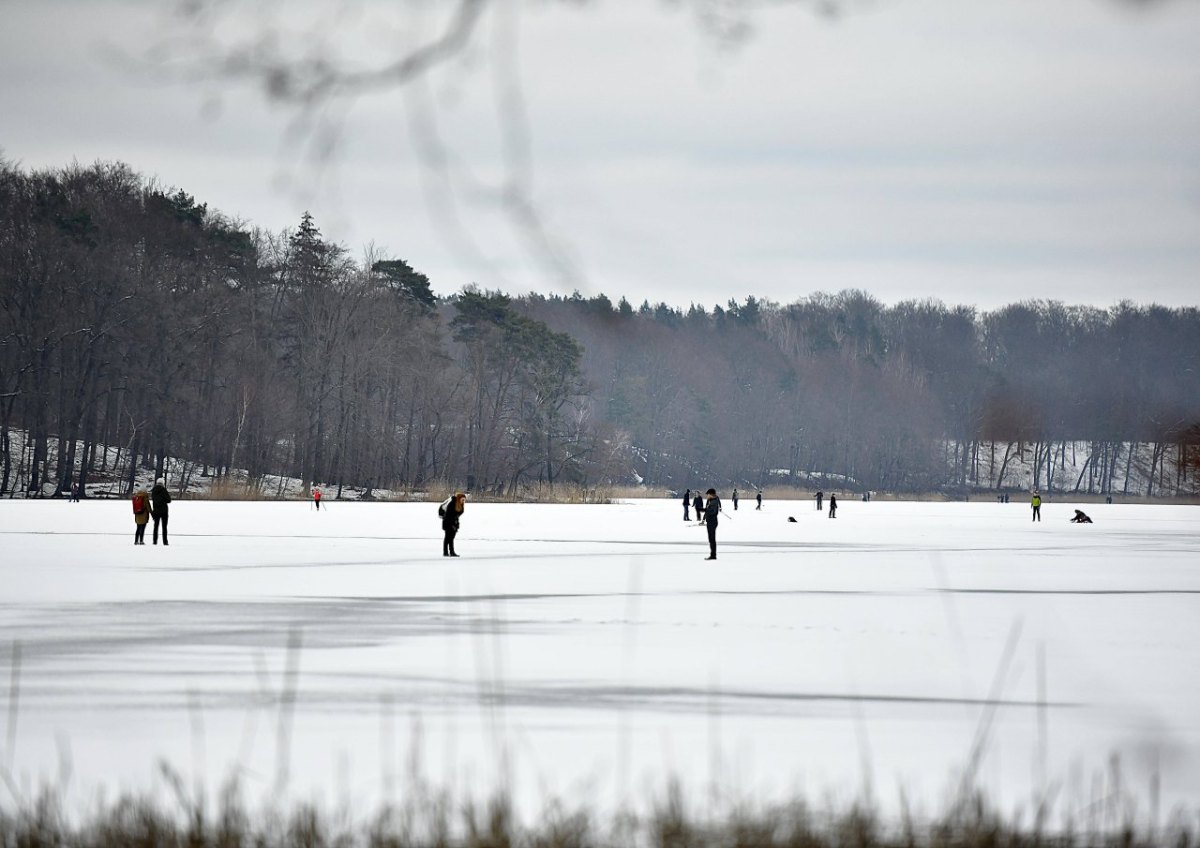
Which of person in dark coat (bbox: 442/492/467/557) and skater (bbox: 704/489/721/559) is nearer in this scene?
skater (bbox: 704/489/721/559)

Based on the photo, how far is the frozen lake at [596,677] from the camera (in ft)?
23.0

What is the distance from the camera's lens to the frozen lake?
7.01 m

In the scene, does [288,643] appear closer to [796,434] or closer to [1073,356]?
[1073,356]

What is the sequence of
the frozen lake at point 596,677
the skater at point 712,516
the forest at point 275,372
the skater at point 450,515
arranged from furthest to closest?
the forest at point 275,372 < the skater at point 450,515 < the skater at point 712,516 < the frozen lake at point 596,677

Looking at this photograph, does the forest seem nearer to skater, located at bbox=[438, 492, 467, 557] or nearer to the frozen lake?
skater, located at bbox=[438, 492, 467, 557]

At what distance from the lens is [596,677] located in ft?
34.9

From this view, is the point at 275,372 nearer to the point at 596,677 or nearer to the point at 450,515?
the point at 450,515

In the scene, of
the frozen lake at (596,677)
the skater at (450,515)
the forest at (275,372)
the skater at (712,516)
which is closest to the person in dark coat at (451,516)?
the skater at (450,515)

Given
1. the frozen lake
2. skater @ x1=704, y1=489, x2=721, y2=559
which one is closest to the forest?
skater @ x1=704, y1=489, x2=721, y2=559

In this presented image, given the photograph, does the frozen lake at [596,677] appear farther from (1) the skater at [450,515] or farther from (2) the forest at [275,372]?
(2) the forest at [275,372]

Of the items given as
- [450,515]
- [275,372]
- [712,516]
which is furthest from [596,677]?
[275,372]

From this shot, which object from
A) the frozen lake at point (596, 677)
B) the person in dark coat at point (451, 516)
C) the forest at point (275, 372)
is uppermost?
the forest at point (275, 372)

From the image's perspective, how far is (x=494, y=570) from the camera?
22906 mm

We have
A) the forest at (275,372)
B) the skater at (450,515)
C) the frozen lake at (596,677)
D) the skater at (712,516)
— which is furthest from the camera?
the forest at (275,372)
